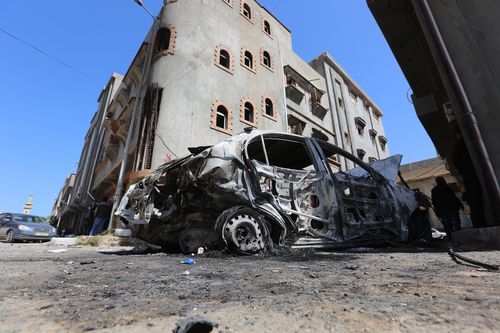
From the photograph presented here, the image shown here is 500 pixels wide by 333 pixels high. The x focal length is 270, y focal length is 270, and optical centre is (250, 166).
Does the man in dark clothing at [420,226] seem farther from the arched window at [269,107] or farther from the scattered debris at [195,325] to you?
the arched window at [269,107]

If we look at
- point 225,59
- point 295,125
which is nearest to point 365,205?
point 225,59

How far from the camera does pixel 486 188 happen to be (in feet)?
12.5

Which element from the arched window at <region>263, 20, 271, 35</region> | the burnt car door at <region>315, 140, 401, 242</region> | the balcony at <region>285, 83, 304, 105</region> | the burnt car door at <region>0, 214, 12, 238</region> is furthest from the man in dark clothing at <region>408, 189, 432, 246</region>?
the arched window at <region>263, 20, 271, 35</region>

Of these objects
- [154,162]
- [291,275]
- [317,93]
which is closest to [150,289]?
[291,275]

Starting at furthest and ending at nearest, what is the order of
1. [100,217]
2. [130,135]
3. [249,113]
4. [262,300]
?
[249,113], [130,135], [100,217], [262,300]

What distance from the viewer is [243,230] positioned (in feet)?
10.7

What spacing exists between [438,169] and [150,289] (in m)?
26.2

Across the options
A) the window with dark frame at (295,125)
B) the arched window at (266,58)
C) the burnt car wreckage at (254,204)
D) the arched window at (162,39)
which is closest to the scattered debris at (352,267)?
the burnt car wreckage at (254,204)

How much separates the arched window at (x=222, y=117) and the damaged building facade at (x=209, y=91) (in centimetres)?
5

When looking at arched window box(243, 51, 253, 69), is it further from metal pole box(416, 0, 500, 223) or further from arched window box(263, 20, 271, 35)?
metal pole box(416, 0, 500, 223)

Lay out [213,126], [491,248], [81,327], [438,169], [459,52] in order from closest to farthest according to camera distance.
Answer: [81,327]
[491,248]
[459,52]
[213,126]
[438,169]

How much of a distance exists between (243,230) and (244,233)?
0.04 metres

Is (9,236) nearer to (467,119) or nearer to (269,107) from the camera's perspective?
(269,107)

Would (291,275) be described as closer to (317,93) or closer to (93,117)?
(317,93)
